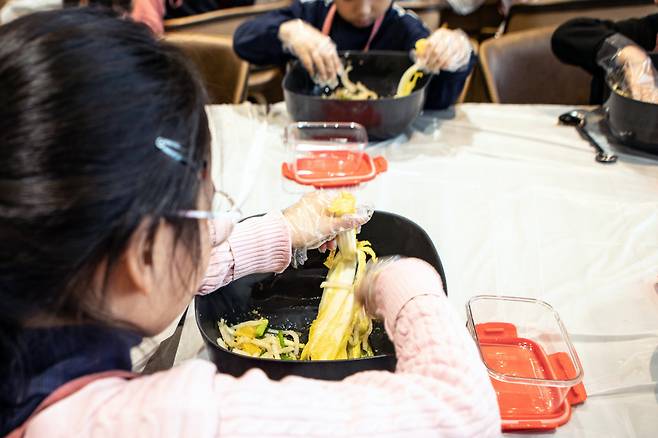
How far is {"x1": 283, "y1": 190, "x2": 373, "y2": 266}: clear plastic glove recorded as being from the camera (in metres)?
0.77

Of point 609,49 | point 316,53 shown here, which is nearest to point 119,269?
point 316,53

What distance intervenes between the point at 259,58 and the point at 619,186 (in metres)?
1.05

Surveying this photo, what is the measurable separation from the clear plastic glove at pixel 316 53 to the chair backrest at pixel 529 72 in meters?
0.50

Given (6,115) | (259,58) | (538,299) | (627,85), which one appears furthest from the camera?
(259,58)

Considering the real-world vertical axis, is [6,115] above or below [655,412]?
above

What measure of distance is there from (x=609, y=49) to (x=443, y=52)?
468 mm

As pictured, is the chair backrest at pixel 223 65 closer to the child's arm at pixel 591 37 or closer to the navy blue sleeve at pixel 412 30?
the navy blue sleeve at pixel 412 30

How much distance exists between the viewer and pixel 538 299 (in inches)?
31.6

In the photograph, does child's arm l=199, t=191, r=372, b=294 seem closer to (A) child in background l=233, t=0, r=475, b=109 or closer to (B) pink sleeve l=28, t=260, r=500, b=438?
(B) pink sleeve l=28, t=260, r=500, b=438

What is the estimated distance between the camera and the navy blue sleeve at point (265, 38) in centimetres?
150

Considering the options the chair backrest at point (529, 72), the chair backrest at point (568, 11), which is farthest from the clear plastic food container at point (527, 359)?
the chair backrest at point (568, 11)

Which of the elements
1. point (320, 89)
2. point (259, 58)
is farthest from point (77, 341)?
point (259, 58)

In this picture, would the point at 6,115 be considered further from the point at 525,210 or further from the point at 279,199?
the point at 525,210

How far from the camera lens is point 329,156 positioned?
1227 millimetres
